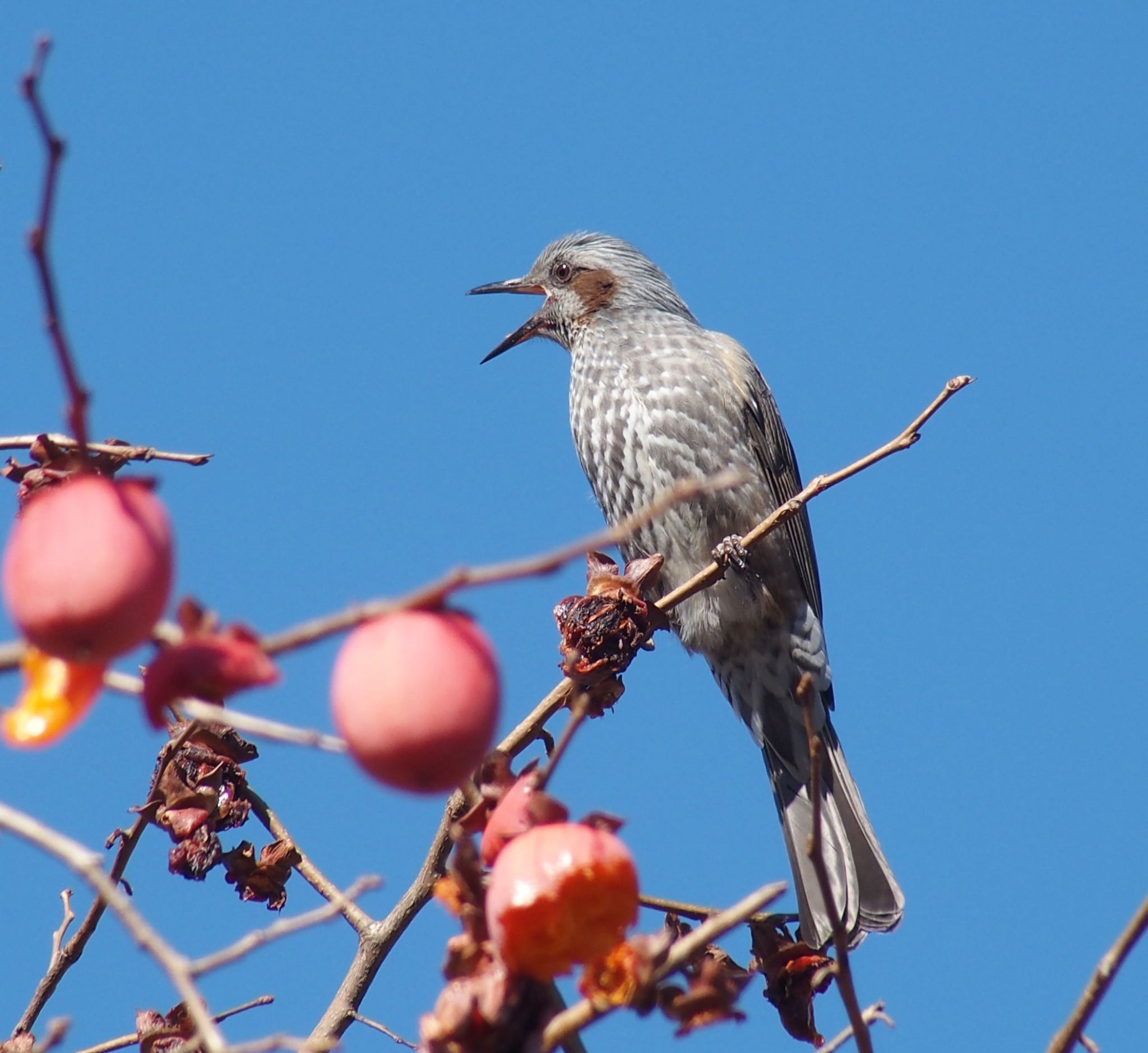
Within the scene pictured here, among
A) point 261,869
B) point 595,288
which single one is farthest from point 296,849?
point 595,288

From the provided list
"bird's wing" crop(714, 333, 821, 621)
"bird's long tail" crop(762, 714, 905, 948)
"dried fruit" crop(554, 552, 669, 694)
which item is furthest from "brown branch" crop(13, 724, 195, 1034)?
"bird's wing" crop(714, 333, 821, 621)

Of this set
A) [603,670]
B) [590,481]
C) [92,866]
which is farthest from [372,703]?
[590,481]

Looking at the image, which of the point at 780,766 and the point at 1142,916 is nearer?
the point at 1142,916

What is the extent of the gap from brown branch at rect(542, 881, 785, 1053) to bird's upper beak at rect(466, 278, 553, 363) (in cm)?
550

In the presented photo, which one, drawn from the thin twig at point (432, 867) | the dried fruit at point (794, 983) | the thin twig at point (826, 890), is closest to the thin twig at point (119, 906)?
the thin twig at point (826, 890)

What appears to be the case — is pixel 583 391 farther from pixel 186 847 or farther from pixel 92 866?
pixel 92 866

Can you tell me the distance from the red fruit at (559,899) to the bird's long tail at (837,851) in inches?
140

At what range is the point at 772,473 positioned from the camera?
6.30 m

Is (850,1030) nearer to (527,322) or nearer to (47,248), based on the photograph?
(47,248)

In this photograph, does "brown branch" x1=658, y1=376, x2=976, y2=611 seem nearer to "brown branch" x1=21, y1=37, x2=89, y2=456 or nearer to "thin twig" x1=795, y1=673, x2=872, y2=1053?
"thin twig" x1=795, y1=673, x2=872, y2=1053

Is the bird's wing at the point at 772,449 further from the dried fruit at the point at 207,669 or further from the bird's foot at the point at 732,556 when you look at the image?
the dried fruit at the point at 207,669

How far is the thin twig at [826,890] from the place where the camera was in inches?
69.2

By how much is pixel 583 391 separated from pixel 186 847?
12.8ft

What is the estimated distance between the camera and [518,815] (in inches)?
67.6
